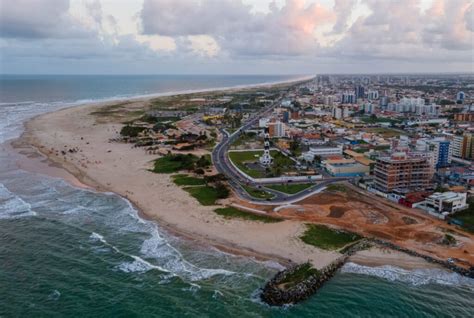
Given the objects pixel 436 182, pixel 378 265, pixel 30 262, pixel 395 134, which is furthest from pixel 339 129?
pixel 30 262

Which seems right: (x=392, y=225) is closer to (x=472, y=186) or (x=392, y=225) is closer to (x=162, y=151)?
(x=472, y=186)

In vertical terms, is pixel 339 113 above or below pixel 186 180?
above

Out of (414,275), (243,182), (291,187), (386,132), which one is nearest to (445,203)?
(414,275)

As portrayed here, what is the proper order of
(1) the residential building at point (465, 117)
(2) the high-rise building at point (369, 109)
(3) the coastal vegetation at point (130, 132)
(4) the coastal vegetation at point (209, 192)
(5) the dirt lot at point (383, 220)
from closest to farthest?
(5) the dirt lot at point (383, 220)
(4) the coastal vegetation at point (209, 192)
(3) the coastal vegetation at point (130, 132)
(1) the residential building at point (465, 117)
(2) the high-rise building at point (369, 109)

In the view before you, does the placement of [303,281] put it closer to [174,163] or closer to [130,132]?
[174,163]

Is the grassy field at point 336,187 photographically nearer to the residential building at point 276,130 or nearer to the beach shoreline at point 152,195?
the beach shoreline at point 152,195

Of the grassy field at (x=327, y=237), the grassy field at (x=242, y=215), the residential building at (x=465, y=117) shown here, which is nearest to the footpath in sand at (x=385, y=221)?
the grassy field at (x=327, y=237)
